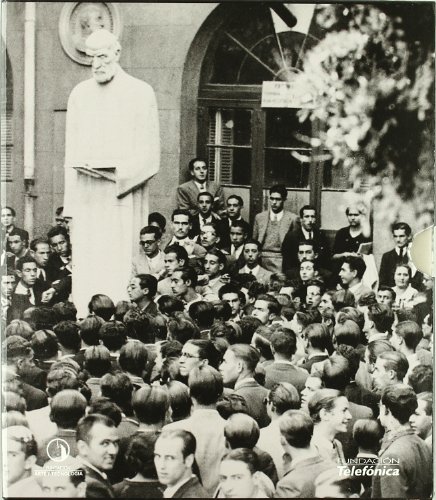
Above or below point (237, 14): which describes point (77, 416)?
below

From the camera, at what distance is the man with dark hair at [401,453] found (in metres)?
4.88

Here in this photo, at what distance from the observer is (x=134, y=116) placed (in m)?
4.98

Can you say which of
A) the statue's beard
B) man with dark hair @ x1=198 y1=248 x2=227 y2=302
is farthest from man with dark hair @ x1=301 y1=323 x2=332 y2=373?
the statue's beard

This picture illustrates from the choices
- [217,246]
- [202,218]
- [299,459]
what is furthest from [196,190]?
[299,459]

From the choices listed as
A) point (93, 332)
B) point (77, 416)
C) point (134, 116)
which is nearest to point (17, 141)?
point (134, 116)

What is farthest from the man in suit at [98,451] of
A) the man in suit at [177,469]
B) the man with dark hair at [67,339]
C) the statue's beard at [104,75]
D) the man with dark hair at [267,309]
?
the statue's beard at [104,75]

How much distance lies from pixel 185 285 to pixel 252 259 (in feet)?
1.16

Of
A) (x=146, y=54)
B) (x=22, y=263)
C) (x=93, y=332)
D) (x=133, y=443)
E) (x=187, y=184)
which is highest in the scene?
(x=146, y=54)

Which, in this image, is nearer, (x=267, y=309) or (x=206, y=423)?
(x=206, y=423)

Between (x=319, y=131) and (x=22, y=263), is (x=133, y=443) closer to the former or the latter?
(x=22, y=263)

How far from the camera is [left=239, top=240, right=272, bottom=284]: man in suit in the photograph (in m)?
4.98

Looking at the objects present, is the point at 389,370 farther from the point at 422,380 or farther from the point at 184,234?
the point at 184,234

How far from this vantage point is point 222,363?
4895 mm

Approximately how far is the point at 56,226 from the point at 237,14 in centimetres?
136
